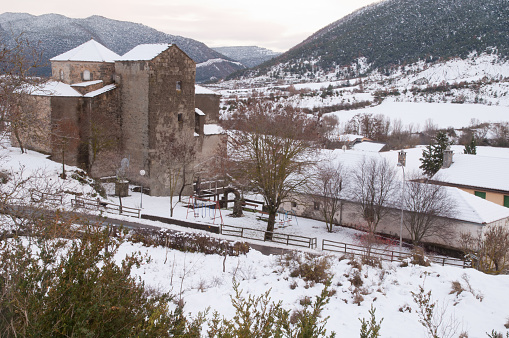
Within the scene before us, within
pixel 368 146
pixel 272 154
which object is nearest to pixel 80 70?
pixel 272 154

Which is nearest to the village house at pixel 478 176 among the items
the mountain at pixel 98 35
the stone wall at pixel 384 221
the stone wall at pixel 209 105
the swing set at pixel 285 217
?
the stone wall at pixel 384 221

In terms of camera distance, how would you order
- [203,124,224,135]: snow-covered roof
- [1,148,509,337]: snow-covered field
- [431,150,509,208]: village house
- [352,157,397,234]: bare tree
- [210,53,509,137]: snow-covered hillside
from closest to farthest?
[1,148,509,337]: snow-covered field → [352,157,397,234]: bare tree → [431,150,509,208]: village house → [203,124,224,135]: snow-covered roof → [210,53,509,137]: snow-covered hillside

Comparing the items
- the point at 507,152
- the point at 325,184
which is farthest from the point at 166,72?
the point at 507,152

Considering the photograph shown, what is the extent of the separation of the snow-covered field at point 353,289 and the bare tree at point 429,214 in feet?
44.5

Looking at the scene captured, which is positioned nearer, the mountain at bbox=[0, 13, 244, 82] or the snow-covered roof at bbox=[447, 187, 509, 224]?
the snow-covered roof at bbox=[447, 187, 509, 224]

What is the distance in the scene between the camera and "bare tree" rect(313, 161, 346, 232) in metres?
29.8

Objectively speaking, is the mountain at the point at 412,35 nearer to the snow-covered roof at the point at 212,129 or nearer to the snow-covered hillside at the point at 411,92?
the snow-covered hillside at the point at 411,92

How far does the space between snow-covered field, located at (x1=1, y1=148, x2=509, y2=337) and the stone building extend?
15.3m

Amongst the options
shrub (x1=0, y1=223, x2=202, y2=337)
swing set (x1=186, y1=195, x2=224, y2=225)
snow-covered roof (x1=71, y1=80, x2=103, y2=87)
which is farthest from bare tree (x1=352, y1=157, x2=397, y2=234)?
shrub (x1=0, y1=223, x2=202, y2=337)

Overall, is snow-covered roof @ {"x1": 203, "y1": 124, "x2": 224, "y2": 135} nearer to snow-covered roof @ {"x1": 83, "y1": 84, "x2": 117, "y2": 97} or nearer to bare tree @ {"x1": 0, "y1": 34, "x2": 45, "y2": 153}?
snow-covered roof @ {"x1": 83, "y1": 84, "x2": 117, "y2": 97}

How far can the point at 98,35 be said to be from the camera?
121938mm

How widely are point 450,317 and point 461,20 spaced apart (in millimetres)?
188266

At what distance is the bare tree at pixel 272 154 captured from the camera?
2527 centimetres

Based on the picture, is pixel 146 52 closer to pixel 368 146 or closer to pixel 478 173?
pixel 478 173
